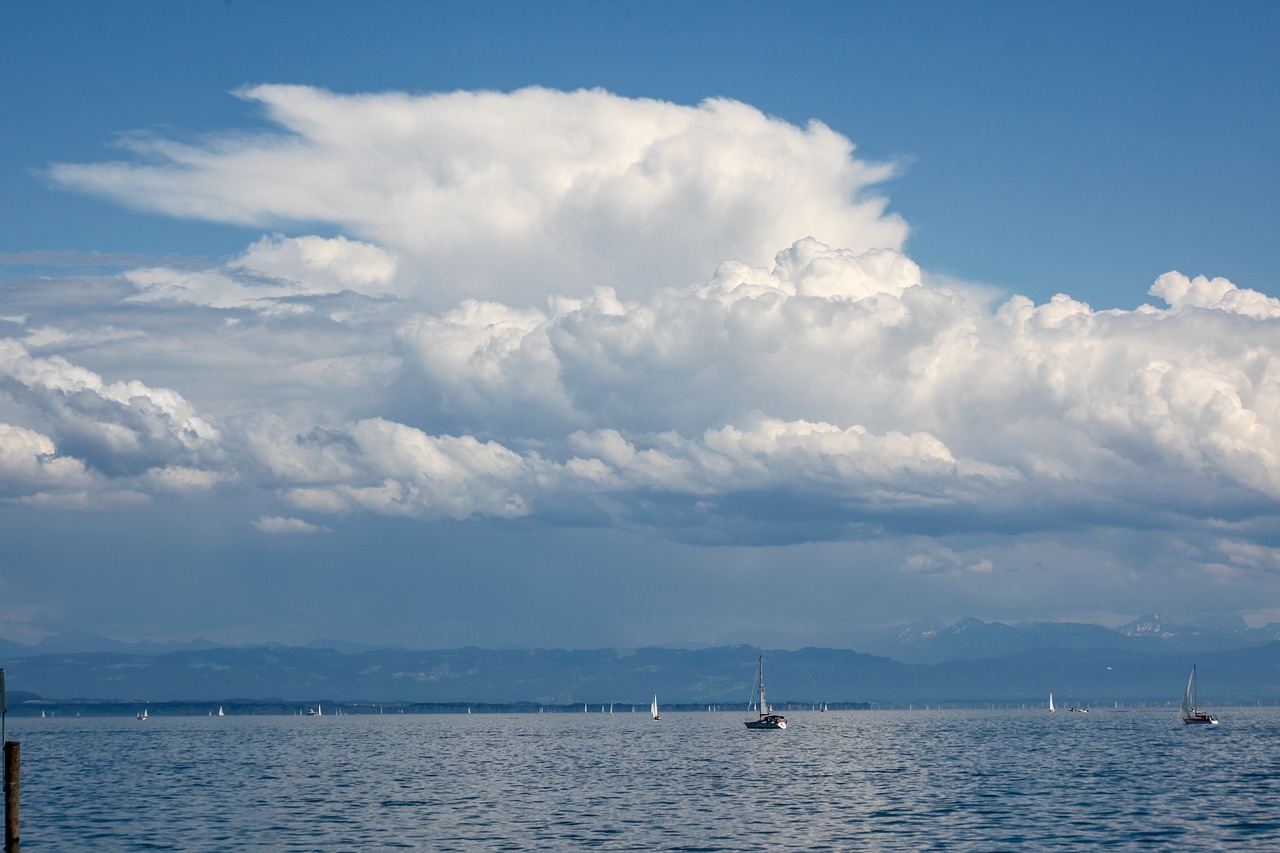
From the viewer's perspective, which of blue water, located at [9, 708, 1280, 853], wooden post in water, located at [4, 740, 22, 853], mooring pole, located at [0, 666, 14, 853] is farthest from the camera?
blue water, located at [9, 708, 1280, 853]

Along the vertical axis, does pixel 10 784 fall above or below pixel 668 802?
above

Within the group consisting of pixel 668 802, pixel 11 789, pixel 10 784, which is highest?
pixel 10 784

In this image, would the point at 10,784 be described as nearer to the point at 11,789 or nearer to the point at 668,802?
the point at 11,789

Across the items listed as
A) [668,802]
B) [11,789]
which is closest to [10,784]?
[11,789]

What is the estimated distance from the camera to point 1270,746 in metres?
177

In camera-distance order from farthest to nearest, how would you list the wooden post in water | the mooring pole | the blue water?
the blue water
the wooden post in water
the mooring pole

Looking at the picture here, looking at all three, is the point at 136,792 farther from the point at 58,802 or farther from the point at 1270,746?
the point at 1270,746

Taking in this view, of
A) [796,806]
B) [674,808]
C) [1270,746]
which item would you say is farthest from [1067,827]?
[1270,746]

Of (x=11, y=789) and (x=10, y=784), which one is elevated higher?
(x=10, y=784)

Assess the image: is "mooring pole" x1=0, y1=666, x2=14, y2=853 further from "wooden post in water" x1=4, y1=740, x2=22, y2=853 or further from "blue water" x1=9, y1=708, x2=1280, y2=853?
"blue water" x1=9, y1=708, x2=1280, y2=853

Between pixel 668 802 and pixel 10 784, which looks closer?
pixel 10 784

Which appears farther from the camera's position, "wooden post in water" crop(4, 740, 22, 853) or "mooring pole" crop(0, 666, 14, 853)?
"wooden post in water" crop(4, 740, 22, 853)

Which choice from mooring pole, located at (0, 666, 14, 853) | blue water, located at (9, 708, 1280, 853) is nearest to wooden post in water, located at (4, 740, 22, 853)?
mooring pole, located at (0, 666, 14, 853)

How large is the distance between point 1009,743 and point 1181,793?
97223mm
